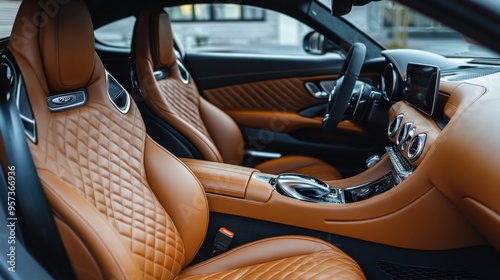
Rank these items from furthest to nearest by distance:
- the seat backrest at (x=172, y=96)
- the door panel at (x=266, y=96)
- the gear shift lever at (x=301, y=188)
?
the door panel at (x=266, y=96), the seat backrest at (x=172, y=96), the gear shift lever at (x=301, y=188)

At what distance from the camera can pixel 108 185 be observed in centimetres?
120

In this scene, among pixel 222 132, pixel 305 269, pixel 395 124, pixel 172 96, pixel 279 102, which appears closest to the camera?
pixel 305 269

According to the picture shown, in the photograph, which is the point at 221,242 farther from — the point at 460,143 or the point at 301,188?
the point at 460,143

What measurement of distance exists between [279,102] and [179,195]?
138 cm

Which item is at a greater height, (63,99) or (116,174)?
(63,99)

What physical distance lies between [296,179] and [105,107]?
67cm

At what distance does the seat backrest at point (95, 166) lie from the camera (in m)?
1.05

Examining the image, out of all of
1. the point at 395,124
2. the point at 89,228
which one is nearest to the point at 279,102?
the point at 395,124

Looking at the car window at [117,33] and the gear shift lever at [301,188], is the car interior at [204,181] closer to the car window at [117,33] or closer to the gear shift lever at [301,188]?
the gear shift lever at [301,188]

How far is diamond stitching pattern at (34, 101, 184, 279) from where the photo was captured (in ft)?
3.69

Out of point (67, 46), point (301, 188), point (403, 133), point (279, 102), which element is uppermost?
point (67, 46)

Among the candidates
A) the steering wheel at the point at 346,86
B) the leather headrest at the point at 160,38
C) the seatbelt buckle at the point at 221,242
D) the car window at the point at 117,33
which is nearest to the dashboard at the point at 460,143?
the steering wheel at the point at 346,86

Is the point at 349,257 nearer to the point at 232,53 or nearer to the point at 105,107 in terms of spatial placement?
the point at 105,107

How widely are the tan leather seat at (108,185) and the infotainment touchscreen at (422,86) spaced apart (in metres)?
0.57
